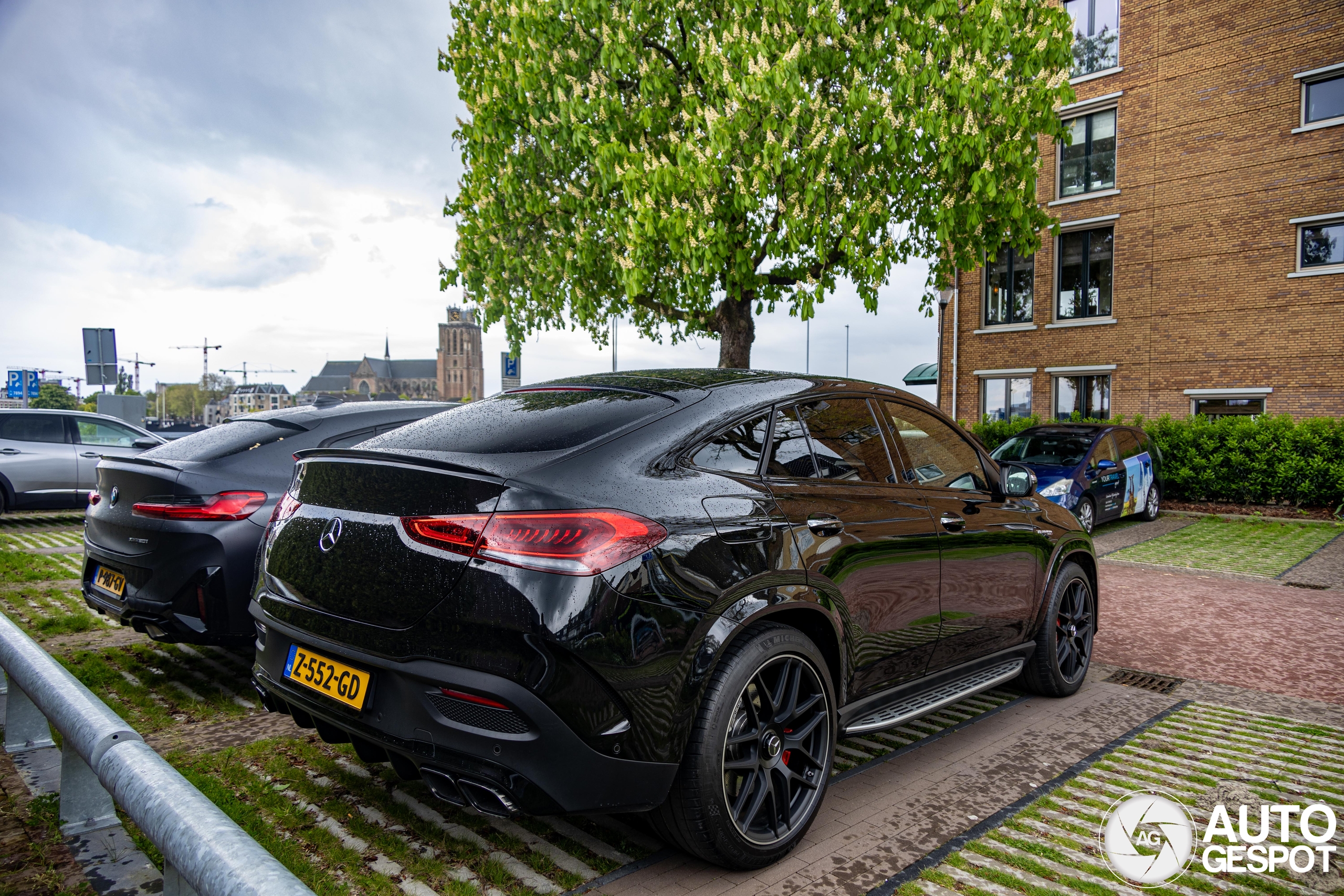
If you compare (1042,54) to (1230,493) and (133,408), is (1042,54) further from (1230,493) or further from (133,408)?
(133,408)

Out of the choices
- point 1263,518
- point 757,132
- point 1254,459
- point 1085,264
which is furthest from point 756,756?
point 1085,264

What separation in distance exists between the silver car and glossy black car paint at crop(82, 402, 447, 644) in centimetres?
850

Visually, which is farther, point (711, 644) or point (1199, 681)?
point (1199, 681)

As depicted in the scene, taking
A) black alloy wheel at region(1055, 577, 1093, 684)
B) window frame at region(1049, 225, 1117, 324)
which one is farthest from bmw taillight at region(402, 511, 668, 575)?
window frame at region(1049, 225, 1117, 324)

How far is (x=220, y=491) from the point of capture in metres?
4.50

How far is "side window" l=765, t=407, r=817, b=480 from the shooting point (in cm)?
318

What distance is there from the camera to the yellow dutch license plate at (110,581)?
4.56m

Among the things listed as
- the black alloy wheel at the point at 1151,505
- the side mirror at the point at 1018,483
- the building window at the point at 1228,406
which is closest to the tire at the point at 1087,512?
the black alloy wheel at the point at 1151,505

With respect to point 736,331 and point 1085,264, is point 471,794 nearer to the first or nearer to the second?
point 736,331

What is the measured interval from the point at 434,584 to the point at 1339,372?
2222 centimetres

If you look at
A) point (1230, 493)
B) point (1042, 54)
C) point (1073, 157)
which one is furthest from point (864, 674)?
point (1073, 157)

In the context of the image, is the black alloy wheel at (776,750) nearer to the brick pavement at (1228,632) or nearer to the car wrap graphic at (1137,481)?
the brick pavement at (1228,632)

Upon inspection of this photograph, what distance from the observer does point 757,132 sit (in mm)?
12000

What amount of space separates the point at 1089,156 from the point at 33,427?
24276 millimetres
